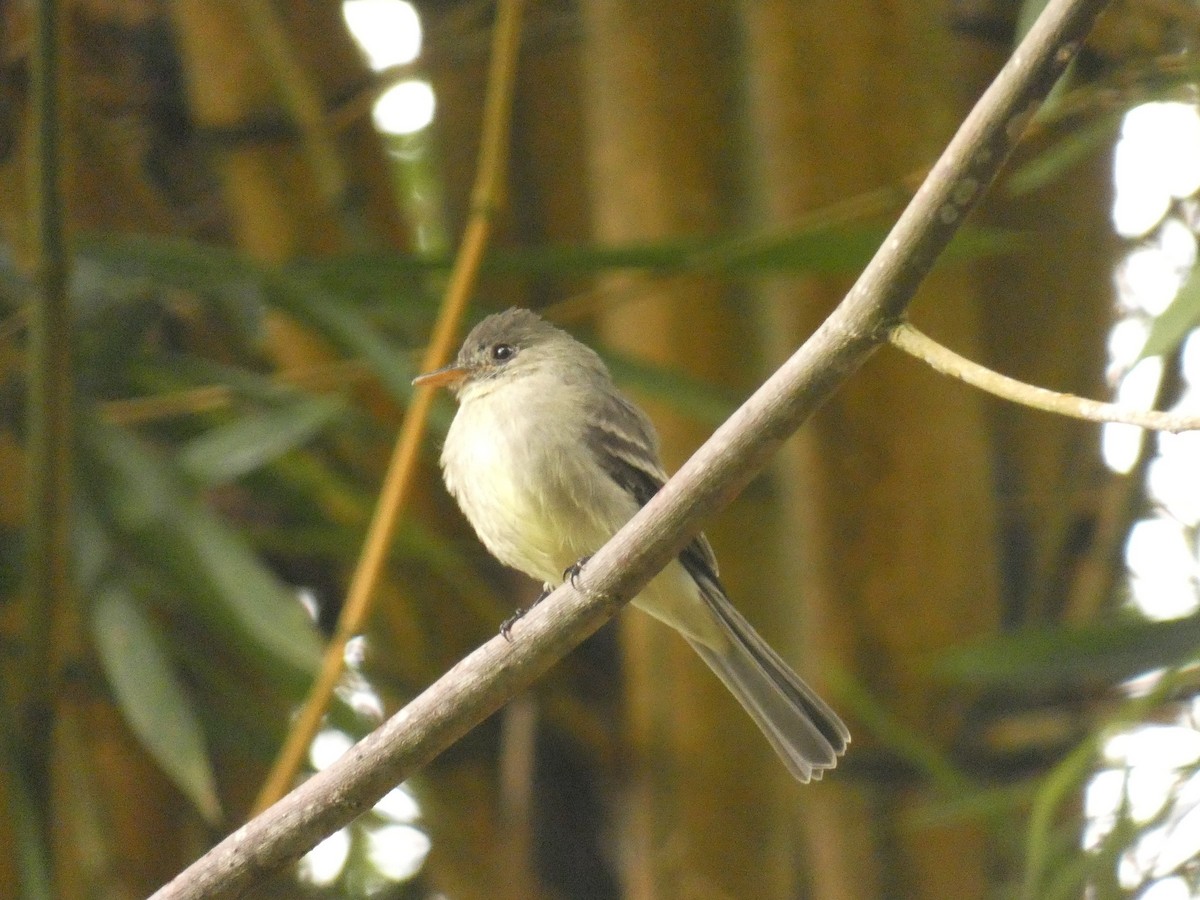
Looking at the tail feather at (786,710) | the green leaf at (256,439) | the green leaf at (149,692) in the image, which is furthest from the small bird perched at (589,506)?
the green leaf at (149,692)

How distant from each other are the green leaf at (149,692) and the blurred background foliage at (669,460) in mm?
10

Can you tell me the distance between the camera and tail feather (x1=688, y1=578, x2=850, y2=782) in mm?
2631

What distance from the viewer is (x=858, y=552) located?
135 inches

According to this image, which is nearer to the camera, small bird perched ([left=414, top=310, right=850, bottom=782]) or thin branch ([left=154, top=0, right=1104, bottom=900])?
thin branch ([left=154, top=0, right=1104, bottom=900])

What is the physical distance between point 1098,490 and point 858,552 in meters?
0.82

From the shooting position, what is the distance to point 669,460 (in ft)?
12.2

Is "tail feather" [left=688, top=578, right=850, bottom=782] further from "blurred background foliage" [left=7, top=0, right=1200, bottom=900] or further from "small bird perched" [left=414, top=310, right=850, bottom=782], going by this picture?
"blurred background foliage" [left=7, top=0, right=1200, bottom=900]

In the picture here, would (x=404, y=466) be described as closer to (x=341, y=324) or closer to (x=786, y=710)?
(x=341, y=324)

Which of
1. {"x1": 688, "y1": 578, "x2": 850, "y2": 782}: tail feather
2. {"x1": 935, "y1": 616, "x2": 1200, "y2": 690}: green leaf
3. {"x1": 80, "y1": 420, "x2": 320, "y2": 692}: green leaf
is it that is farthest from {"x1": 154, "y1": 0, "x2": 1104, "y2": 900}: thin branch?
{"x1": 935, "y1": 616, "x2": 1200, "y2": 690}: green leaf

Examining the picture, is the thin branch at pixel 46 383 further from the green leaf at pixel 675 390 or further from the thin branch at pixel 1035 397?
the thin branch at pixel 1035 397

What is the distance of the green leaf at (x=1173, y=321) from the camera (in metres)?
2.06

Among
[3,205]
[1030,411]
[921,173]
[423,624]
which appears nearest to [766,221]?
[921,173]

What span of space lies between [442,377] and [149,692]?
0.82 metres

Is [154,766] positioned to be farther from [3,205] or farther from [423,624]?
[3,205]
